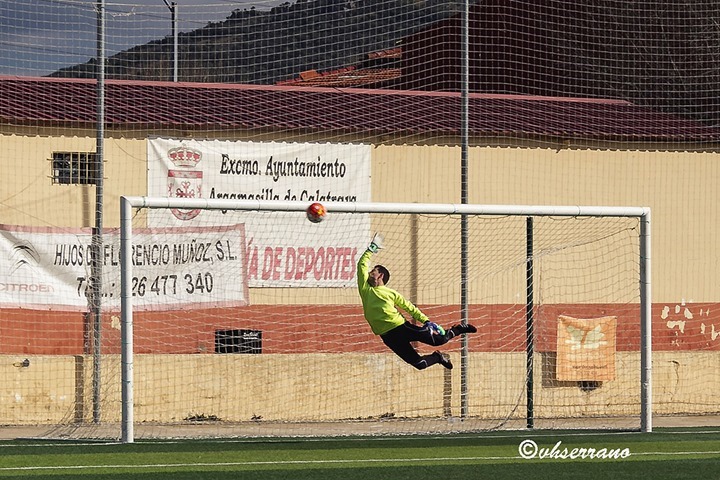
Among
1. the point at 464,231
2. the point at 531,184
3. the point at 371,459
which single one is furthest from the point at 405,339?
the point at 531,184

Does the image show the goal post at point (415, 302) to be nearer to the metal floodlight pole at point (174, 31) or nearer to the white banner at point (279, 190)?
A: the white banner at point (279, 190)

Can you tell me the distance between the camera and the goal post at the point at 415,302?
48.3ft

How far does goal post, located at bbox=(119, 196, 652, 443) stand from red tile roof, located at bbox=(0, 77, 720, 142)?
1.10 meters

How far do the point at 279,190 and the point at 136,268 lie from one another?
192 cm

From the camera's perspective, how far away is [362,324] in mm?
15438

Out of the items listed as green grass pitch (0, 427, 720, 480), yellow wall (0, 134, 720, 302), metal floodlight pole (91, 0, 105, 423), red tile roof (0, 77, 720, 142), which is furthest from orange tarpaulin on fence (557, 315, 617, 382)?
metal floodlight pole (91, 0, 105, 423)

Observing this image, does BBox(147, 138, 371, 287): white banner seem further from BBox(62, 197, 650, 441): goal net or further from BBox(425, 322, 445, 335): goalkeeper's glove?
BBox(425, 322, 445, 335): goalkeeper's glove

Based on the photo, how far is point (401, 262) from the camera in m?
15.6

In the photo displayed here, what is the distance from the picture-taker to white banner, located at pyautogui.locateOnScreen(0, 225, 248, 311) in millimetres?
14414

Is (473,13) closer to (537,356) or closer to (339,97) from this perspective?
(339,97)

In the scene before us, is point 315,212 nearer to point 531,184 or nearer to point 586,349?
point 531,184

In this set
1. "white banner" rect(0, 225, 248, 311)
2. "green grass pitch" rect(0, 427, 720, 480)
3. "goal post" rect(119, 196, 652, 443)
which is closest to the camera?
"green grass pitch" rect(0, 427, 720, 480)

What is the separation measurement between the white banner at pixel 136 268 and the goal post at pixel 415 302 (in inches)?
1.0

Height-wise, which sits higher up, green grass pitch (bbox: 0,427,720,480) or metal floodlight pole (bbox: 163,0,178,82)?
metal floodlight pole (bbox: 163,0,178,82)
